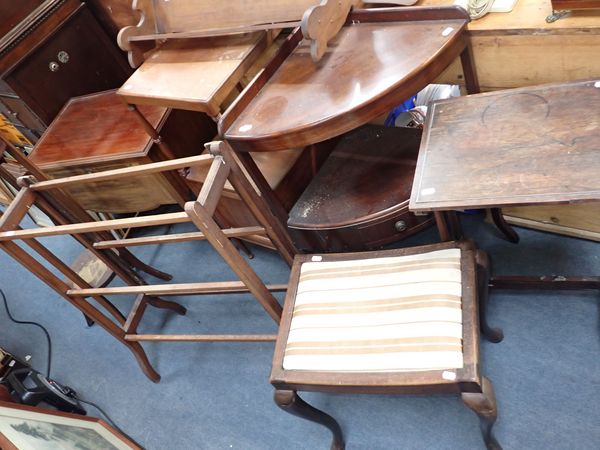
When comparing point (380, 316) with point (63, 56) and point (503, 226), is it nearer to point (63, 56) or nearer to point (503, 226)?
point (503, 226)

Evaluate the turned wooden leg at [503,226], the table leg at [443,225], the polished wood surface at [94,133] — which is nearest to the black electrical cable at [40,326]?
the polished wood surface at [94,133]

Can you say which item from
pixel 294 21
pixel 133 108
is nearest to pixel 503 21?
pixel 294 21

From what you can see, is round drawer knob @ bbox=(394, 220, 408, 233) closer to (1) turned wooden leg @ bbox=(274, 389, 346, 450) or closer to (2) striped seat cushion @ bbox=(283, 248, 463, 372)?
(2) striped seat cushion @ bbox=(283, 248, 463, 372)

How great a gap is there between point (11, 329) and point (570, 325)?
2526 millimetres

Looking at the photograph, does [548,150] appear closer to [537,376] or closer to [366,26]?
[366,26]

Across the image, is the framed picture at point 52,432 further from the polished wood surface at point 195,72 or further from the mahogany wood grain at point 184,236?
the polished wood surface at point 195,72

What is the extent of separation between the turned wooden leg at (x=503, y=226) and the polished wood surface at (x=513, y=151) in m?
0.61

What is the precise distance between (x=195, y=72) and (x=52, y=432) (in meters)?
1.23

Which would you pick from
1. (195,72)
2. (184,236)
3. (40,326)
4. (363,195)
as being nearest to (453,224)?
A: (363,195)

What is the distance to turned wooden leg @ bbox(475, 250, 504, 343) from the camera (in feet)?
4.08

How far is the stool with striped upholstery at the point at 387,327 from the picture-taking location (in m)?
1.08

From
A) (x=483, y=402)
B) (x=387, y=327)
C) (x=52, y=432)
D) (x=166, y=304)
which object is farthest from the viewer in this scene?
(x=166, y=304)

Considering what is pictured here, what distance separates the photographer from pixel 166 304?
6.88 feet

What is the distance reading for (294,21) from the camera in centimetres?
143
